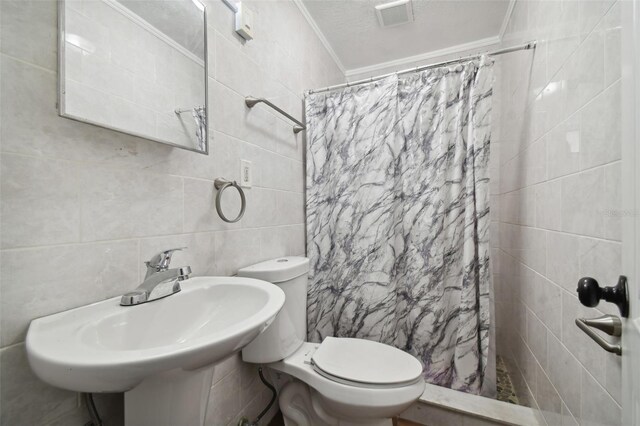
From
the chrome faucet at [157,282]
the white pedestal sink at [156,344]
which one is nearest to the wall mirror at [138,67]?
the chrome faucet at [157,282]

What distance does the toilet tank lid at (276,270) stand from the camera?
3.43 feet

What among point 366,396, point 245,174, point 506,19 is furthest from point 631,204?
point 506,19

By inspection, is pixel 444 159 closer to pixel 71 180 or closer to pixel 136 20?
pixel 136 20

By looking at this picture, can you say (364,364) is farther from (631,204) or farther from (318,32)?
(318,32)

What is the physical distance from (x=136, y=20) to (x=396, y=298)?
5.24 feet

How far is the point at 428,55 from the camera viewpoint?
2123 millimetres

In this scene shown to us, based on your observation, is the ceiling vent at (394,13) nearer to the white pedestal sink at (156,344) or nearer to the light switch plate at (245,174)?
the light switch plate at (245,174)

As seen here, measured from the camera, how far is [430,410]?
1.21 m

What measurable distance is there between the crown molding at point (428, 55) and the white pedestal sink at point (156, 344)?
7.47 feet

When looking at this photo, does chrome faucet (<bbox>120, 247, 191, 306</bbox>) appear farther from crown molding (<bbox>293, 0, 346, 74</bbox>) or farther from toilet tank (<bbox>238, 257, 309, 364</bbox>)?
crown molding (<bbox>293, 0, 346, 74</bbox>)

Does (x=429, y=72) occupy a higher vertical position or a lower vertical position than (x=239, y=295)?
higher

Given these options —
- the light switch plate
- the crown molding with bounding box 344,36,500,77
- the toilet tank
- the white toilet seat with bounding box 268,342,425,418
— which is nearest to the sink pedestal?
the toilet tank

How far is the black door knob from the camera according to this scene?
1.42 ft

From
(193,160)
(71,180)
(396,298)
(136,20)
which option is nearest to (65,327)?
(71,180)
